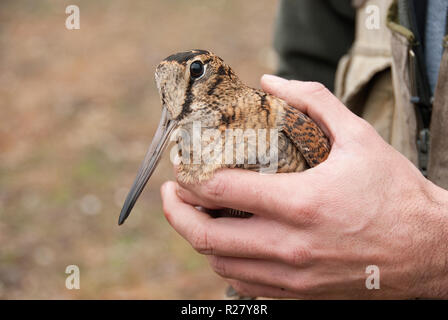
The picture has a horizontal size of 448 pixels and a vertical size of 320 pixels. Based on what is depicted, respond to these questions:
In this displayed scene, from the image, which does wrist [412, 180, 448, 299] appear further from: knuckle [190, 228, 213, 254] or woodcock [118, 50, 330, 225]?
knuckle [190, 228, 213, 254]

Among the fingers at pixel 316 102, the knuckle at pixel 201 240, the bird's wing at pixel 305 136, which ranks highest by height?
the fingers at pixel 316 102

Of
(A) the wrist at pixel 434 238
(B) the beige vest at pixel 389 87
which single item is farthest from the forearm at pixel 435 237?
(B) the beige vest at pixel 389 87

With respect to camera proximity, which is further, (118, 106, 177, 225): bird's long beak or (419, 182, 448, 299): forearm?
(118, 106, 177, 225): bird's long beak

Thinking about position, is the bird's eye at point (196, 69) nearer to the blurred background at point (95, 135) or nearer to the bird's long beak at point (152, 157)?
the bird's long beak at point (152, 157)

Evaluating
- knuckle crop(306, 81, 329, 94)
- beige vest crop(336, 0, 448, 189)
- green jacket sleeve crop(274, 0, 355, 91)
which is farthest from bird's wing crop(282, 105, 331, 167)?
green jacket sleeve crop(274, 0, 355, 91)

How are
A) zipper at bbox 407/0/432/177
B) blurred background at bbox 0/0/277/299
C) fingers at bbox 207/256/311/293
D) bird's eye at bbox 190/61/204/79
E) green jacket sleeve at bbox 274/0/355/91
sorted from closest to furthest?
fingers at bbox 207/256/311/293 → bird's eye at bbox 190/61/204/79 → zipper at bbox 407/0/432/177 → green jacket sleeve at bbox 274/0/355/91 → blurred background at bbox 0/0/277/299

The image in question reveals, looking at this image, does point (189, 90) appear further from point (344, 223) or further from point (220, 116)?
point (344, 223)

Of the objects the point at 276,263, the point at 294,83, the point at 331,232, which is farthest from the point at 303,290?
the point at 294,83
